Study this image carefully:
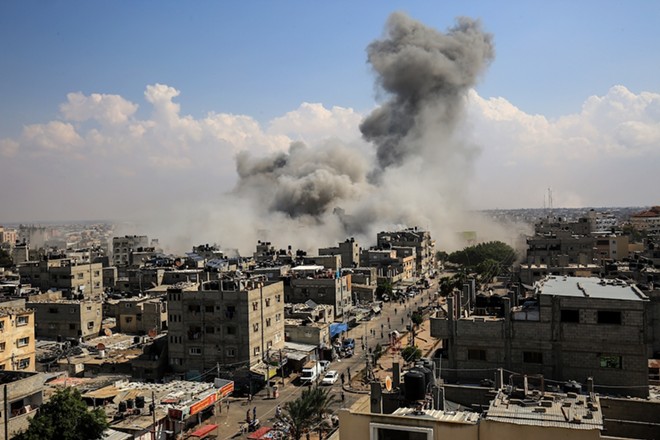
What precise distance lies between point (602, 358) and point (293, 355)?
52.2 ft

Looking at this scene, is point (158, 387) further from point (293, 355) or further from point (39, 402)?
point (293, 355)

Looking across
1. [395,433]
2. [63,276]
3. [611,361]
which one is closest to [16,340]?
[63,276]

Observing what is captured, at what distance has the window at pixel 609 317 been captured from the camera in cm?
1770

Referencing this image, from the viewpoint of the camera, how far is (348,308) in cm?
4409

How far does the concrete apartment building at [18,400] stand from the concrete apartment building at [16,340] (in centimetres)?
636

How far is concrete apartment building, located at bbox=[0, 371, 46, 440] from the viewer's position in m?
17.8

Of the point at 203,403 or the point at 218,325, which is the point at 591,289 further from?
the point at 218,325

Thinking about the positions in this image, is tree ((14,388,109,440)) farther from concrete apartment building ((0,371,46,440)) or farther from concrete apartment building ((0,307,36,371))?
concrete apartment building ((0,307,36,371))

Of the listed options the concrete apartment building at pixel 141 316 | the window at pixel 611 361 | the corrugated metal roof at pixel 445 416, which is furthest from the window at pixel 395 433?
the concrete apartment building at pixel 141 316

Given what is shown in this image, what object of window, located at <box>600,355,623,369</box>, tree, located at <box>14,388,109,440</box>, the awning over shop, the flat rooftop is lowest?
the awning over shop

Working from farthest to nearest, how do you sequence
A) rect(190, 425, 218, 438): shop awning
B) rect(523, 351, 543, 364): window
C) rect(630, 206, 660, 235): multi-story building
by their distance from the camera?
1. rect(630, 206, 660, 235): multi-story building
2. rect(190, 425, 218, 438): shop awning
3. rect(523, 351, 543, 364): window

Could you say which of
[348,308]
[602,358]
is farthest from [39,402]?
[348,308]

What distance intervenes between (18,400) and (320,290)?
2490 centimetres

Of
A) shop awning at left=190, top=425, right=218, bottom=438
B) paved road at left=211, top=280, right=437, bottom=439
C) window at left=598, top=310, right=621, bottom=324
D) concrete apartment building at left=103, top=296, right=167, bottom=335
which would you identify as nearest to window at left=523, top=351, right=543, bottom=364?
window at left=598, top=310, right=621, bottom=324
